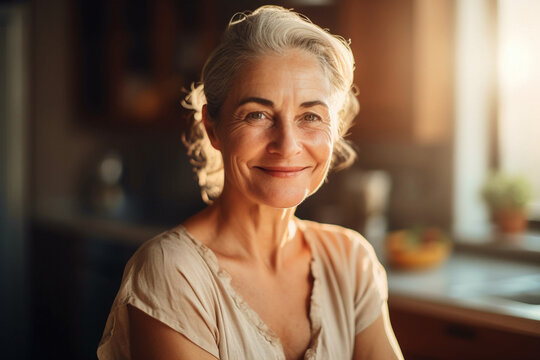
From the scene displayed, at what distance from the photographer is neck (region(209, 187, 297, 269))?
1107 mm

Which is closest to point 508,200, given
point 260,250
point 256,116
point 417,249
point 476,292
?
point 417,249

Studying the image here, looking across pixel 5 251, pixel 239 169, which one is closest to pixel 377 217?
pixel 239 169

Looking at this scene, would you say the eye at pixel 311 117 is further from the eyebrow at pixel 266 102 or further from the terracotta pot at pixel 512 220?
the terracotta pot at pixel 512 220

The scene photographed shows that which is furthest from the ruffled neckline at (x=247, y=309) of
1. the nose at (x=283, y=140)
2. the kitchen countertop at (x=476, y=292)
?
the kitchen countertop at (x=476, y=292)

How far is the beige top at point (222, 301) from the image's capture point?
961mm

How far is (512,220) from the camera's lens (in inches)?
101

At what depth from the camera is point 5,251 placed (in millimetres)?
3896

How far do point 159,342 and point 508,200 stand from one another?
6.66ft

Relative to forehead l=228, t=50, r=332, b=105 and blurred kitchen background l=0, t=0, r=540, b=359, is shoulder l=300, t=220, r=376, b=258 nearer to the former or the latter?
forehead l=228, t=50, r=332, b=105

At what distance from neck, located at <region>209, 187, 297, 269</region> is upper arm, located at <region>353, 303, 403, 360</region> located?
0.22 meters

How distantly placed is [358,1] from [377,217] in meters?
1.00

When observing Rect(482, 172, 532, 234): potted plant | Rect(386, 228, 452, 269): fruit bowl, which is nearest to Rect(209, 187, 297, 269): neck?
Rect(386, 228, 452, 269): fruit bowl

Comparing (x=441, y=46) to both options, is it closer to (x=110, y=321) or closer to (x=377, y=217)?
(x=377, y=217)

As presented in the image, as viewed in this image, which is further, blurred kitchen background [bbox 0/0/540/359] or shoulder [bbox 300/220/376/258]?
blurred kitchen background [bbox 0/0/540/359]
